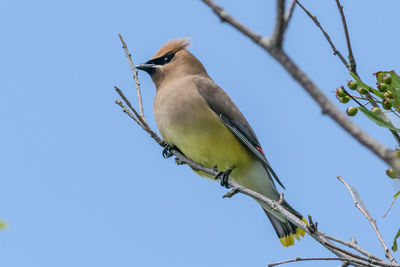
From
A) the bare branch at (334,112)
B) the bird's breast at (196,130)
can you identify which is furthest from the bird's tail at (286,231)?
the bare branch at (334,112)

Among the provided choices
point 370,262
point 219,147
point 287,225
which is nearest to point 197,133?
point 219,147

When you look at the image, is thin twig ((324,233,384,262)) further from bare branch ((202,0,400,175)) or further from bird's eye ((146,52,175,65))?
bird's eye ((146,52,175,65))

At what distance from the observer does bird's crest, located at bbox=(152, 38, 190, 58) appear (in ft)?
18.6

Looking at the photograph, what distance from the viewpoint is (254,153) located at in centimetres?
501

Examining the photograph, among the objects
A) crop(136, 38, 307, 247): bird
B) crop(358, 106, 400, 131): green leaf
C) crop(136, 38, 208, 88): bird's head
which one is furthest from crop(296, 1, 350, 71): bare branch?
crop(136, 38, 208, 88): bird's head

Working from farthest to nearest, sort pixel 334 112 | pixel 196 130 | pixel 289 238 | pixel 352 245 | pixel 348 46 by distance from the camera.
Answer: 1. pixel 289 238
2. pixel 196 130
3. pixel 348 46
4. pixel 352 245
5. pixel 334 112

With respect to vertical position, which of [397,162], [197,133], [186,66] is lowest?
[397,162]

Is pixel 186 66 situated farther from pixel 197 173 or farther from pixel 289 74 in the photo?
pixel 289 74

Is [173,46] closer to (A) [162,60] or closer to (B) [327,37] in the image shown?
(A) [162,60]

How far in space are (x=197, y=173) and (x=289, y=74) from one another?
12.7 ft

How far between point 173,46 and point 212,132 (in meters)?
1.18

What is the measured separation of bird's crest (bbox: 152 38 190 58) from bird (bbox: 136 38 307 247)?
202 millimetres

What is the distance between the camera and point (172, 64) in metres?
5.57

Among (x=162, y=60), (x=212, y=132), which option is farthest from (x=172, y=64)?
(x=212, y=132)
